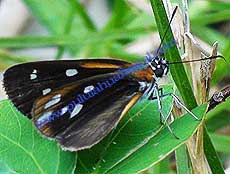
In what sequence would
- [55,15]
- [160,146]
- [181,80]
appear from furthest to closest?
[55,15] → [181,80] → [160,146]

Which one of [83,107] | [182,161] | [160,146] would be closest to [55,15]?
[83,107]

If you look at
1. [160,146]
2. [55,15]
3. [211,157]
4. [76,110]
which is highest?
[55,15]

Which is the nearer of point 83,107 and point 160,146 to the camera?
point 160,146

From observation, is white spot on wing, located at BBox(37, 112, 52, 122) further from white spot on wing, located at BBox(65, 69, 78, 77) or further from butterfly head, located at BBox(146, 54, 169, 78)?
butterfly head, located at BBox(146, 54, 169, 78)

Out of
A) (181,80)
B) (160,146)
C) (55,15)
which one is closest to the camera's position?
(160,146)

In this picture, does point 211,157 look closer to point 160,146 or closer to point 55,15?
point 160,146

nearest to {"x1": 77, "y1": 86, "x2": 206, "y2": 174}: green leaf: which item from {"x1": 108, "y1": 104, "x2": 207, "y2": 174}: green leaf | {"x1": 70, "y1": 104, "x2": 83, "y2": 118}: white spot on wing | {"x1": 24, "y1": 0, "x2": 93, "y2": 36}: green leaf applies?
{"x1": 108, "y1": 104, "x2": 207, "y2": 174}: green leaf

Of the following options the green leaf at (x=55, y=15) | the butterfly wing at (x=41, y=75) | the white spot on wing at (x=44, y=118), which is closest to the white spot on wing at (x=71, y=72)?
the butterfly wing at (x=41, y=75)
